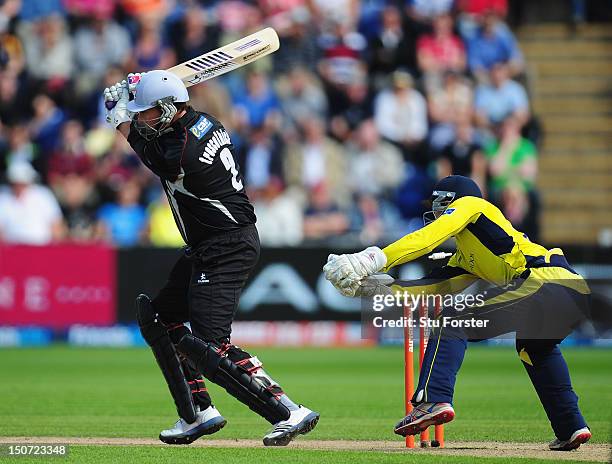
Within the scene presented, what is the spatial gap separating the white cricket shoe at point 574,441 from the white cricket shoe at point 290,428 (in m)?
1.45

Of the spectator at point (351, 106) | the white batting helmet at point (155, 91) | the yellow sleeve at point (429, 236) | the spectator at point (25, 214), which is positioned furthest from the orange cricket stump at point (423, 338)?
the spectator at point (351, 106)

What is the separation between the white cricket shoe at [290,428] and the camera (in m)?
7.36

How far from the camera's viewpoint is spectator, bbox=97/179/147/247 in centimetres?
1680

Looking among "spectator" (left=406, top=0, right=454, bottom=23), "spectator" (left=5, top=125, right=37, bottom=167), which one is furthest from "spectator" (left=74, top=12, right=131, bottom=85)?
"spectator" (left=406, top=0, right=454, bottom=23)

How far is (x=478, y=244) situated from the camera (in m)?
7.43

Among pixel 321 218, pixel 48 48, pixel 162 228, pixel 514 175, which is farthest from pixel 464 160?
pixel 48 48

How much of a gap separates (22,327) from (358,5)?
22.8ft

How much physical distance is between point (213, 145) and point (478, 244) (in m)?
1.63

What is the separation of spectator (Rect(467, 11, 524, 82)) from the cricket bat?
10.5 meters

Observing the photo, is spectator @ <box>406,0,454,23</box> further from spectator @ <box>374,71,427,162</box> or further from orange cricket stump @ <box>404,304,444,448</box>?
orange cricket stump @ <box>404,304,444,448</box>

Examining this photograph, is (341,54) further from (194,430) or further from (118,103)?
(194,430)

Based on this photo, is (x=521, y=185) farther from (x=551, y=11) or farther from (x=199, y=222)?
(x=199, y=222)

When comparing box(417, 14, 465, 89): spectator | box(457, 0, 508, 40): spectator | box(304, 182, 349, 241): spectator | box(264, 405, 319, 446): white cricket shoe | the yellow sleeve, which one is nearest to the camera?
the yellow sleeve

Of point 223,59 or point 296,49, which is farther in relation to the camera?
point 296,49
